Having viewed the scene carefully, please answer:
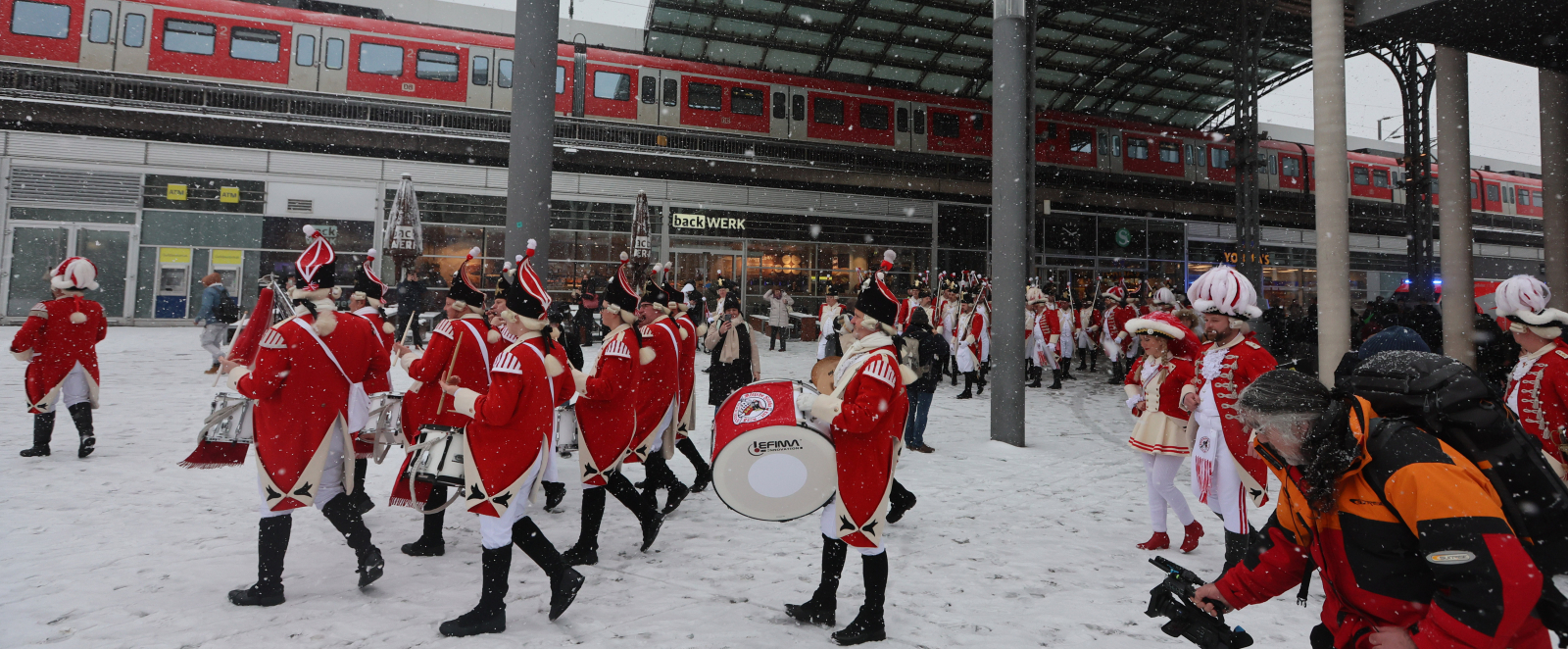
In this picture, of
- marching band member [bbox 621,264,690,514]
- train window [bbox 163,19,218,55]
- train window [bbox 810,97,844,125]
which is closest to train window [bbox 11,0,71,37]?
train window [bbox 163,19,218,55]

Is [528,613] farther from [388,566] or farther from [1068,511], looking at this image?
[1068,511]

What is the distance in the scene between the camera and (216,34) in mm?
15750

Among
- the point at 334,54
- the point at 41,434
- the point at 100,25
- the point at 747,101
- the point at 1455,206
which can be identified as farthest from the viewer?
the point at 747,101

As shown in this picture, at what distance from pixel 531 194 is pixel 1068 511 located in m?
5.43

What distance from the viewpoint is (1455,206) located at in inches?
450

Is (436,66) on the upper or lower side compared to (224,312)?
upper

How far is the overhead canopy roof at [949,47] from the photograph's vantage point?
2248 centimetres

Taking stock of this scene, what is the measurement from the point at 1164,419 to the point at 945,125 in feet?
60.8

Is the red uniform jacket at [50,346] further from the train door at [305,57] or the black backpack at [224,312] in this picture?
the train door at [305,57]

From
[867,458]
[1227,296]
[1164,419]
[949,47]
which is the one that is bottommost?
[867,458]

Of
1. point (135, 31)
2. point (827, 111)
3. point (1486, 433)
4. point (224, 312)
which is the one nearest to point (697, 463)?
point (1486, 433)

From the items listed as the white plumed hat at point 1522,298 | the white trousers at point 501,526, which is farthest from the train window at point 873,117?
the white trousers at point 501,526

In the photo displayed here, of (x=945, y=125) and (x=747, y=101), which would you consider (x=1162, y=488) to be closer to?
(x=747, y=101)

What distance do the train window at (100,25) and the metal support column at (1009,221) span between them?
60.8 feet
